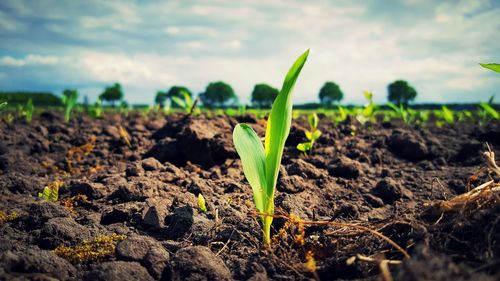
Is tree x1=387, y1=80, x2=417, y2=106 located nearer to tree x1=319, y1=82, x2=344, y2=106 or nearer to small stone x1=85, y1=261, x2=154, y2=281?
tree x1=319, y1=82, x2=344, y2=106

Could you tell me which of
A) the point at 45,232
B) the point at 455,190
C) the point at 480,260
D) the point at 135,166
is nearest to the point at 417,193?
the point at 455,190

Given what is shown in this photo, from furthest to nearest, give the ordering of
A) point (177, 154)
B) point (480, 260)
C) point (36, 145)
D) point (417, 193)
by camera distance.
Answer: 1. point (36, 145)
2. point (177, 154)
3. point (417, 193)
4. point (480, 260)

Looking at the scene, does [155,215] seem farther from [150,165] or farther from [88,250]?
[150,165]

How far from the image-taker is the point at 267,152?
5.48 feet

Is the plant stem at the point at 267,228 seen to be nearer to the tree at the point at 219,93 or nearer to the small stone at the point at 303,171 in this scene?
the small stone at the point at 303,171

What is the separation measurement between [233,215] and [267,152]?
0.52m

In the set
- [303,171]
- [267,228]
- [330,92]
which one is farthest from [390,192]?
[330,92]

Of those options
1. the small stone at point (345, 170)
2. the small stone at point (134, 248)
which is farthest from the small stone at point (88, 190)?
the small stone at point (345, 170)

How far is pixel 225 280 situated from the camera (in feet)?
4.73

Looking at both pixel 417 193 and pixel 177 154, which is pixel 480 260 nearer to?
pixel 417 193

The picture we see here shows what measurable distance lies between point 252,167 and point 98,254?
2.60 ft

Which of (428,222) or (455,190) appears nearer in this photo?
(428,222)

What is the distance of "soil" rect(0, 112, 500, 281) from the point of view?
1.35 meters

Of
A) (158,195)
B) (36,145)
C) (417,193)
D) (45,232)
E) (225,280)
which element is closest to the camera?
(225,280)
